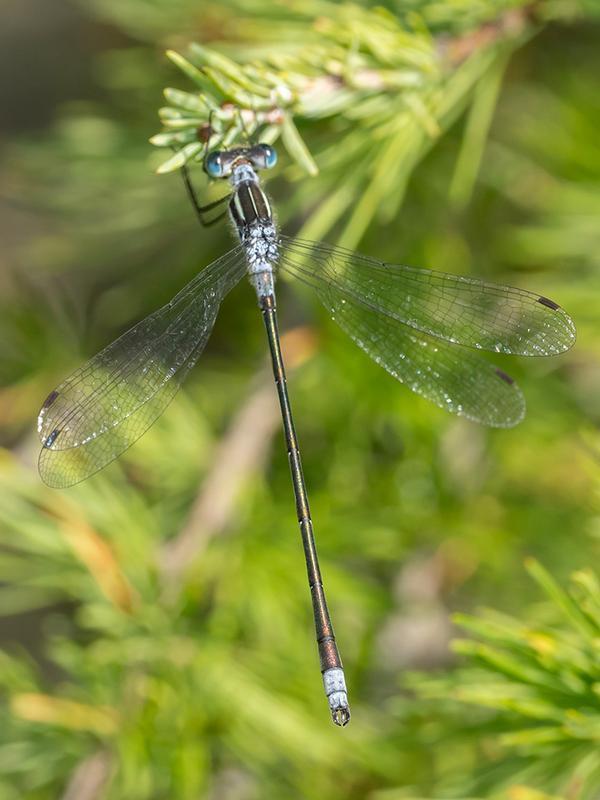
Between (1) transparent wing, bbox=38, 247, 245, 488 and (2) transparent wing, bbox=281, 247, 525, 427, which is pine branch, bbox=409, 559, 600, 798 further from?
(1) transparent wing, bbox=38, 247, 245, 488

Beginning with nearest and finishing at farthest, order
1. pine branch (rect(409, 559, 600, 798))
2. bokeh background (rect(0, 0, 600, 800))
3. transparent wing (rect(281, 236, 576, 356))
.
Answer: pine branch (rect(409, 559, 600, 798))
bokeh background (rect(0, 0, 600, 800))
transparent wing (rect(281, 236, 576, 356))

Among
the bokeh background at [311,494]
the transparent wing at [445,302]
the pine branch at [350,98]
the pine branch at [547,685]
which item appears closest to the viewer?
the pine branch at [547,685]

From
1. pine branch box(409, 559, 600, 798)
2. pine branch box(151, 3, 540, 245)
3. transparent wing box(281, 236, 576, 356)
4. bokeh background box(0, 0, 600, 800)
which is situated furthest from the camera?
transparent wing box(281, 236, 576, 356)

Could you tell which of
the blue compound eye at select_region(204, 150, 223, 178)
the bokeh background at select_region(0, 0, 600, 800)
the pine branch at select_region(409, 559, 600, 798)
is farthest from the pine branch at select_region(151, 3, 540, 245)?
the pine branch at select_region(409, 559, 600, 798)

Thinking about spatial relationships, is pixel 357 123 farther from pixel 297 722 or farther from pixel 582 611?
pixel 297 722

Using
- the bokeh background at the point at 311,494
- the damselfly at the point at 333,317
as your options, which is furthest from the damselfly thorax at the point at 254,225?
the bokeh background at the point at 311,494

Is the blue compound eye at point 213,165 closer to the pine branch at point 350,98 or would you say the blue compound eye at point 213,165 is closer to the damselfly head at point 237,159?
the damselfly head at point 237,159
